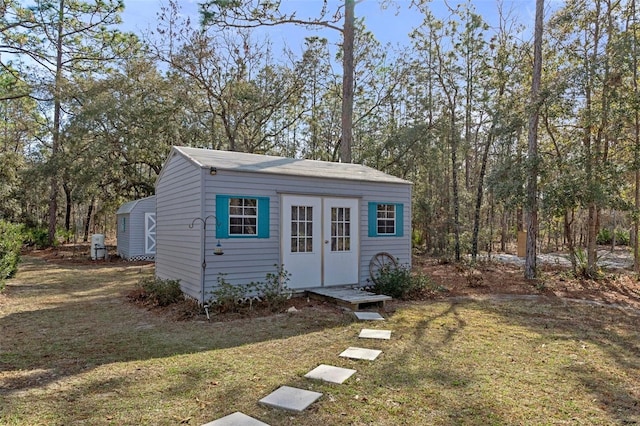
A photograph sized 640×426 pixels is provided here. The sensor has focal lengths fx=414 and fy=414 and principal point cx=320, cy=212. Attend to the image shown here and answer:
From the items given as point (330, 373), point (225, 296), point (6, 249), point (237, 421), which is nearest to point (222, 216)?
point (225, 296)

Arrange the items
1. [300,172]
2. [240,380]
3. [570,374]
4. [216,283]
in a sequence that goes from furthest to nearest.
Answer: [300,172]
[216,283]
[570,374]
[240,380]

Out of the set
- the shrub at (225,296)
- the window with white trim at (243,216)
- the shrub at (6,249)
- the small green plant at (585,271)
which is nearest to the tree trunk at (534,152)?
the small green plant at (585,271)

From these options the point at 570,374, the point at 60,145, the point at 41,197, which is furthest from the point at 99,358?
the point at 41,197

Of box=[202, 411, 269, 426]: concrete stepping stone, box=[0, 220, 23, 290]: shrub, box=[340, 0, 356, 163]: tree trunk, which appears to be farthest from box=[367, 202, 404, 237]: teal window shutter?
box=[0, 220, 23, 290]: shrub

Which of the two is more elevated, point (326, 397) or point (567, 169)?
point (567, 169)

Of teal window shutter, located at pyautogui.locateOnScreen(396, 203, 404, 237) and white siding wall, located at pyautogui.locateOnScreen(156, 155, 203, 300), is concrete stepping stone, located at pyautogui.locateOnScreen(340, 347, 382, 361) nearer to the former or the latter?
white siding wall, located at pyautogui.locateOnScreen(156, 155, 203, 300)

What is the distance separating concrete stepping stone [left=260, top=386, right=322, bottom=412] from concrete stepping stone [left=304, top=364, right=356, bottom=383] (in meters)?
0.34

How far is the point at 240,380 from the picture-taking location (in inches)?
147

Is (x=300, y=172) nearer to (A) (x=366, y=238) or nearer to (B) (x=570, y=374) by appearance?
(A) (x=366, y=238)

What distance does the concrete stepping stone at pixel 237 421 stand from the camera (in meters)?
2.86

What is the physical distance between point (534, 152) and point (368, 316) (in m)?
6.31

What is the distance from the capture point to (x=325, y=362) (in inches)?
168

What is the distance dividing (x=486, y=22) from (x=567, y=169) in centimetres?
712

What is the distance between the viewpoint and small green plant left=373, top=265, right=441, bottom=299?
802cm
